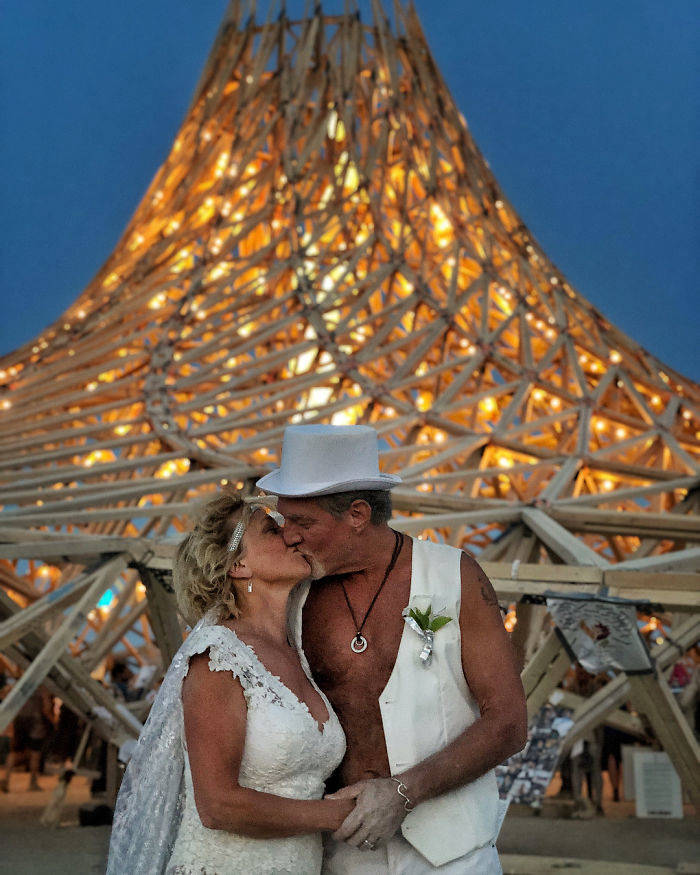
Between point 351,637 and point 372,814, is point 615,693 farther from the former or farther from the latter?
point 372,814

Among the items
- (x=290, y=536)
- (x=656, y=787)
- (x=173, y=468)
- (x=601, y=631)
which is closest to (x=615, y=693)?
(x=656, y=787)

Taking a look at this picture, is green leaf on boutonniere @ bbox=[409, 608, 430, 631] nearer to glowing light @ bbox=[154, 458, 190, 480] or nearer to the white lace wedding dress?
the white lace wedding dress

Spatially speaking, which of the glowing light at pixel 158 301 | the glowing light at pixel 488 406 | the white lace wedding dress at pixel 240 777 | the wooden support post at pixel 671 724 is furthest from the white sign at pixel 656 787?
the white lace wedding dress at pixel 240 777

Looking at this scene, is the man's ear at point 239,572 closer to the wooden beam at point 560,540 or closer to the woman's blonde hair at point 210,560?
the woman's blonde hair at point 210,560

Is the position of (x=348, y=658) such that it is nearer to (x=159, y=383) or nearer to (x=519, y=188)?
(x=159, y=383)

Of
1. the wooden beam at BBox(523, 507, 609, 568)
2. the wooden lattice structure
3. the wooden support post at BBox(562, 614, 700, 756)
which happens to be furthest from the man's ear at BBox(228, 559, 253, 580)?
the wooden support post at BBox(562, 614, 700, 756)

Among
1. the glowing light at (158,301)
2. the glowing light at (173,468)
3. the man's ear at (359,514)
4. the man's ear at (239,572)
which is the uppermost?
the glowing light at (158,301)

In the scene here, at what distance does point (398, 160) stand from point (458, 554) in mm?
10058

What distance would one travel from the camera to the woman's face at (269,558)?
2.54m

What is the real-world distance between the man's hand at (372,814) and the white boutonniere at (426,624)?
1.01ft

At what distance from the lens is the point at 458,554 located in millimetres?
2648

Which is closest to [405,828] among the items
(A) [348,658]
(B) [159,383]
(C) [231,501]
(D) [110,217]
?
(A) [348,658]

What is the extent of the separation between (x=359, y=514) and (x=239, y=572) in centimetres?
32

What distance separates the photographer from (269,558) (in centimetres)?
255
